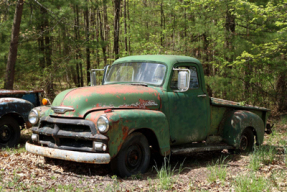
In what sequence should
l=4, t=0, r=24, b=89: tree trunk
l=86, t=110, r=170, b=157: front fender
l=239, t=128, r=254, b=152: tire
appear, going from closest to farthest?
l=86, t=110, r=170, b=157: front fender, l=239, t=128, r=254, b=152: tire, l=4, t=0, r=24, b=89: tree trunk

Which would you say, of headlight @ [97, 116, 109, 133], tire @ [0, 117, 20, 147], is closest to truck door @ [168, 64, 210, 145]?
headlight @ [97, 116, 109, 133]

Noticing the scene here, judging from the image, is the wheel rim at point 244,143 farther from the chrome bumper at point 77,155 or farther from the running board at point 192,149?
the chrome bumper at point 77,155

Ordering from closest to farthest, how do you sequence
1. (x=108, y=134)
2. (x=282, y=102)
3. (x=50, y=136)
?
1. (x=108, y=134)
2. (x=50, y=136)
3. (x=282, y=102)

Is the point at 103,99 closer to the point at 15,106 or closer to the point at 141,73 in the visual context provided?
the point at 141,73

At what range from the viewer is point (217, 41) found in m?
14.0

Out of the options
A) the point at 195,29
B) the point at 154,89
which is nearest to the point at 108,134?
the point at 154,89

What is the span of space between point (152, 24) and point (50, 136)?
2254cm

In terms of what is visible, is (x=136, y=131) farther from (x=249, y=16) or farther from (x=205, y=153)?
(x=249, y=16)

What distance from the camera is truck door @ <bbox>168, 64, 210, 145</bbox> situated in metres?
6.01

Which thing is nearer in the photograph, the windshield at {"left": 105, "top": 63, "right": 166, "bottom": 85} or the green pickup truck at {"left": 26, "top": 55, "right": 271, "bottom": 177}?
the green pickup truck at {"left": 26, "top": 55, "right": 271, "bottom": 177}

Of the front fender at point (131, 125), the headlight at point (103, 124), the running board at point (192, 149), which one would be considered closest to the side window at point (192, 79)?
the front fender at point (131, 125)

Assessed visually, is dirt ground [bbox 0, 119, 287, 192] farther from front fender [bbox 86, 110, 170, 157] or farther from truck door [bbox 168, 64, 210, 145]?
truck door [bbox 168, 64, 210, 145]

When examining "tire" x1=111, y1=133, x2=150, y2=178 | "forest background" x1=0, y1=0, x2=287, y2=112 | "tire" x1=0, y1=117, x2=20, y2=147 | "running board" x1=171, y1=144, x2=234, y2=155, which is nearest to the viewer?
"tire" x1=111, y1=133, x2=150, y2=178

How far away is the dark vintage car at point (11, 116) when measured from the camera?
291 inches
